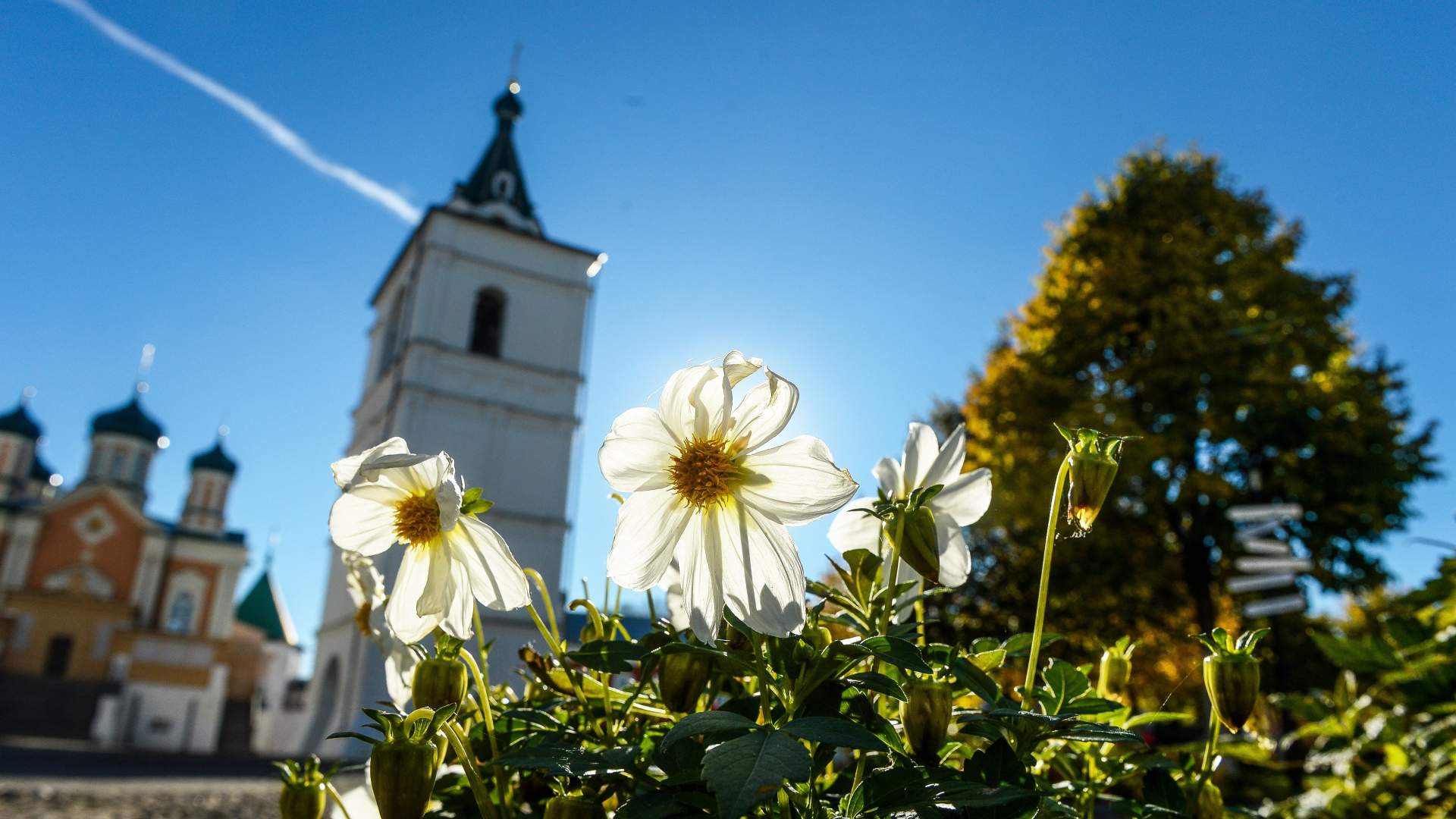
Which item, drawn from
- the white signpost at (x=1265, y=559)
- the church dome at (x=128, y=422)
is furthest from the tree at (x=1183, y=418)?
the church dome at (x=128, y=422)

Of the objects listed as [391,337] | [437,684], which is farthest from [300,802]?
[391,337]

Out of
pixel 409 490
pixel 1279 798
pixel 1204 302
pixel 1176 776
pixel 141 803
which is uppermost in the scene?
pixel 1204 302

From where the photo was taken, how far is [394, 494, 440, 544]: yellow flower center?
569 millimetres

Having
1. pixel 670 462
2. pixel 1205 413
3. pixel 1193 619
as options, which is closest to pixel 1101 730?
pixel 670 462

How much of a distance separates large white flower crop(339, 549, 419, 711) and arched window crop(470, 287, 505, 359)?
1895 cm

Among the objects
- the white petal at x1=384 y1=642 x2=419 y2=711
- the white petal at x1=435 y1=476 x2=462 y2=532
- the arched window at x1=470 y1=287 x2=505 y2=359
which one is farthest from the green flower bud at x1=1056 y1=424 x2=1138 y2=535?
the arched window at x1=470 y1=287 x2=505 y2=359

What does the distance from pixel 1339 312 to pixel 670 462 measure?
12128mm

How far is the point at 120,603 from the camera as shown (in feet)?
80.9

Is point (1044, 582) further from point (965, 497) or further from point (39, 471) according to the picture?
point (39, 471)

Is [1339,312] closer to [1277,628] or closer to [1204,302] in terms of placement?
[1204,302]

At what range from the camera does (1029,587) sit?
9.98 metres

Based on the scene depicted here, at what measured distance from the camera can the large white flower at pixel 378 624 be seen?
0.65m

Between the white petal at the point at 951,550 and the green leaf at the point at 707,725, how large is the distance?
0.85ft

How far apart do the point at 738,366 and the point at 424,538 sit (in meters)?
0.23
